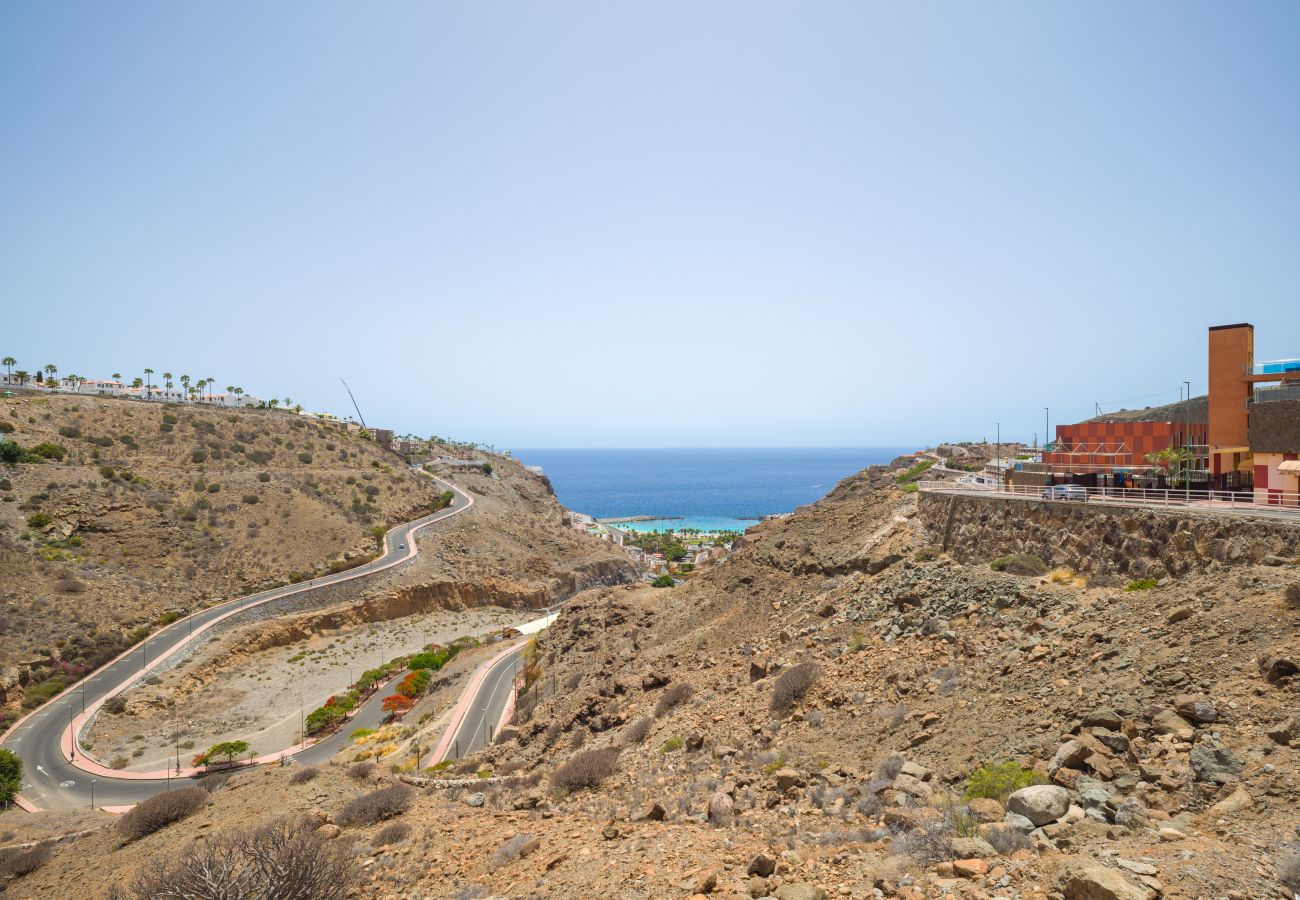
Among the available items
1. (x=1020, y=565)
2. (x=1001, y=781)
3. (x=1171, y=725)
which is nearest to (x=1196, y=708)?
(x=1171, y=725)

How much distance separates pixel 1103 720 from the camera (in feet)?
31.9

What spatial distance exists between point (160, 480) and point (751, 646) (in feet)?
201

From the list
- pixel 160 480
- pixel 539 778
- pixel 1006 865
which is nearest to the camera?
pixel 1006 865

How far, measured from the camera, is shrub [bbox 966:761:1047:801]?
907cm

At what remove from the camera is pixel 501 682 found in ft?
128

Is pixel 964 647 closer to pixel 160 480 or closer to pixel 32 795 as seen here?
pixel 32 795

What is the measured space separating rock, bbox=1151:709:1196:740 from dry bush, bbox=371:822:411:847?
13.0 metres

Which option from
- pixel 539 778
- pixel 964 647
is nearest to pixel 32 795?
pixel 539 778

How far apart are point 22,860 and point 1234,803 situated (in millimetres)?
23422

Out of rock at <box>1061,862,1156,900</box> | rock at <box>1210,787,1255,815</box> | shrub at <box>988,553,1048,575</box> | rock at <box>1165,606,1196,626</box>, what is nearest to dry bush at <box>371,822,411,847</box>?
rock at <box>1061,862,1156,900</box>

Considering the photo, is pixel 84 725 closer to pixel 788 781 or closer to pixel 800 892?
pixel 788 781

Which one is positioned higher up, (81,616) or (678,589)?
(678,589)

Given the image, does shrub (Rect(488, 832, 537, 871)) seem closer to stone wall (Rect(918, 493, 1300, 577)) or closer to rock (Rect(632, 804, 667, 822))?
rock (Rect(632, 804, 667, 822))

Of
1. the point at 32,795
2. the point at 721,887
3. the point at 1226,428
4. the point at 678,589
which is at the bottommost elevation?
the point at 32,795
